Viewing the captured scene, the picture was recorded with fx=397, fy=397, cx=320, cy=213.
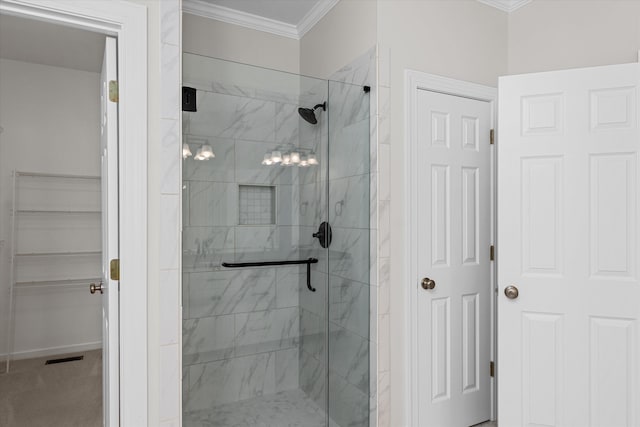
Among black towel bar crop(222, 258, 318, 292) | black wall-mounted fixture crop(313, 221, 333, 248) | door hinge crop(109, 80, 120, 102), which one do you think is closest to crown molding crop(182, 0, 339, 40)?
door hinge crop(109, 80, 120, 102)

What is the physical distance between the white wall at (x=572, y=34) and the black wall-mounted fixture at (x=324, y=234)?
169 cm

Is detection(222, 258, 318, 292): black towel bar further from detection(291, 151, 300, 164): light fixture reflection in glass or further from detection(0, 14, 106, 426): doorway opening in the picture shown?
detection(0, 14, 106, 426): doorway opening

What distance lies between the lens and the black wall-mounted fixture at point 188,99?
6.23 feet

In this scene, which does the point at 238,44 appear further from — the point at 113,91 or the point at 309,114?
the point at 113,91

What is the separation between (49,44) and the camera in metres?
3.47

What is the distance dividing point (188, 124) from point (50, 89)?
119 inches

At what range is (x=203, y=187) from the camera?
1959 millimetres

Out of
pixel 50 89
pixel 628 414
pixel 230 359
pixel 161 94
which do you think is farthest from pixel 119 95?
pixel 50 89

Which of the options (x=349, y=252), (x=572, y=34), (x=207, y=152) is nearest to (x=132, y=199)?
(x=207, y=152)

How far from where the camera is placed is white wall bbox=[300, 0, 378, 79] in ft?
7.55

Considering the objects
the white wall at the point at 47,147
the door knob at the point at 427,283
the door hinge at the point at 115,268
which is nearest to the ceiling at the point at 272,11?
the door knob at the point at 427,283

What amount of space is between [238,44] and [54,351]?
3500 millimetres

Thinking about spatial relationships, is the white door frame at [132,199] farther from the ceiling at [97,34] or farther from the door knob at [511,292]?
the door knob at [511,292]

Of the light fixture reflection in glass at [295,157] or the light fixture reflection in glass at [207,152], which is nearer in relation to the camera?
the light fixture reflection in glass at [207,152]
